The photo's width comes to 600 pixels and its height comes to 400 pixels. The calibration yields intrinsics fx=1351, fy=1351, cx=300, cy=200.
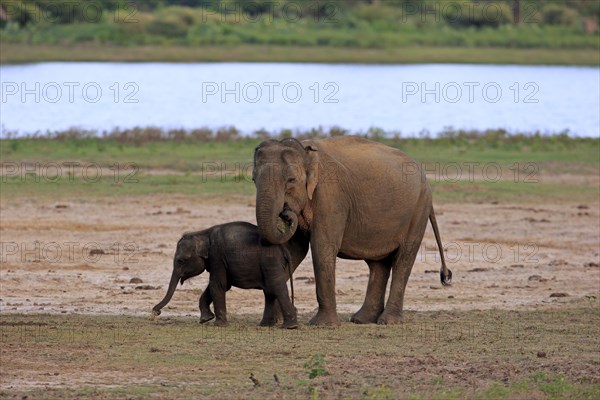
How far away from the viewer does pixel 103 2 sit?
63.2 meters

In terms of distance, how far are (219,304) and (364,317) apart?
1584mm

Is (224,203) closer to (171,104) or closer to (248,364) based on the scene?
(248,364)

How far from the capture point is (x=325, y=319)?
12305 millimetres

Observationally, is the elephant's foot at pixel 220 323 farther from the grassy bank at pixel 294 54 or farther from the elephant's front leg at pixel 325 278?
the grassy bank at pixel 294 54

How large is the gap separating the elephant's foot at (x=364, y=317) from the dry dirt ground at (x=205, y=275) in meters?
0.72

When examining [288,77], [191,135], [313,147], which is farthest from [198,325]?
[288,77]

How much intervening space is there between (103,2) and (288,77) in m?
16.1

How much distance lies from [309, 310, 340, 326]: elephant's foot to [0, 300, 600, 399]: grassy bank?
0.52 ft

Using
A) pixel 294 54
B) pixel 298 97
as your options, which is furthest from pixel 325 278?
pixel 294 54

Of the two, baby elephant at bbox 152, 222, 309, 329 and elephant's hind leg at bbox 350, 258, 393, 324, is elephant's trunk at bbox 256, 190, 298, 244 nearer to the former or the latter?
baby elephant at bbox 152, 222, 309, 329

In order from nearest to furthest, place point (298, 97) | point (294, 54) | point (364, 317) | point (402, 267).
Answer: point (364, 317), point (402, 267), point (298, 97), point (294, 54)

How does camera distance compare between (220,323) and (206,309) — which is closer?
(220,323)

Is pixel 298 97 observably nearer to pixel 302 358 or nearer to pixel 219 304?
pixel 219 304

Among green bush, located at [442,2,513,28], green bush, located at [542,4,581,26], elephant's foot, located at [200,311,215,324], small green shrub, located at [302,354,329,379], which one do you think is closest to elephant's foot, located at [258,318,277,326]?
elephant's foot, located at [200,311,215,324]
